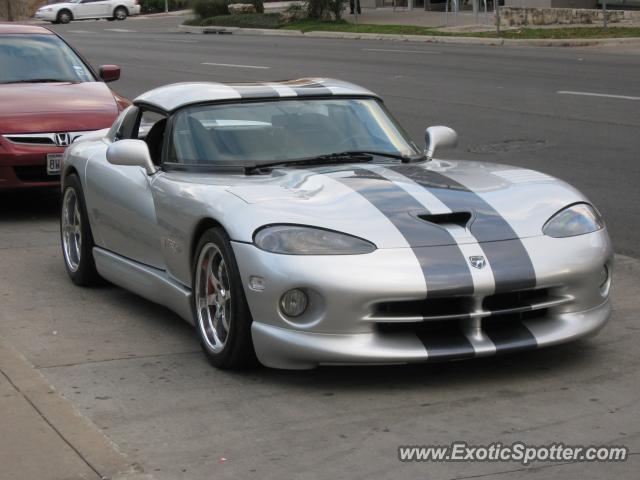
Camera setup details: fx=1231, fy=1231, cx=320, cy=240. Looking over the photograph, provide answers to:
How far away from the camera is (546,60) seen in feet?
76.6

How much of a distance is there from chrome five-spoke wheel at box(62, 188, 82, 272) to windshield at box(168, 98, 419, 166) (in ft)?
4.51

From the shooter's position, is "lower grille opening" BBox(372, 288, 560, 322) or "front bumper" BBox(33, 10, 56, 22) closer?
"lower grille opening" BBox(372, 288, 560, 322)

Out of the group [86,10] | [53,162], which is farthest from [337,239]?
[86,10]

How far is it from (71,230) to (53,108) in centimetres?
266

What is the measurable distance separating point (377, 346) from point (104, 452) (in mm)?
1317

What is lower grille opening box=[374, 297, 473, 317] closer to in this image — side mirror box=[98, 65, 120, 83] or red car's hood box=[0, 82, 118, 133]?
red car's hood box=[0, 82, 118, 133]

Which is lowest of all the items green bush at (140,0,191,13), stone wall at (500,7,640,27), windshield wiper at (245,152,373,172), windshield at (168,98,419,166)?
green bush at (140,0,191,13)

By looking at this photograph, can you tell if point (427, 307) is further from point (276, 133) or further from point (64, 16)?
point (64, 16)

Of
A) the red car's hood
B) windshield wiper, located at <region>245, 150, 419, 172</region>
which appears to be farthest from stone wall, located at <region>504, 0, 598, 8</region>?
windshield wiper, located at <region>245, 150, 419, 172</region>

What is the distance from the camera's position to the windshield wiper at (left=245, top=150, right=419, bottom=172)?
6531mm

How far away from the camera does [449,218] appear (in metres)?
5.73

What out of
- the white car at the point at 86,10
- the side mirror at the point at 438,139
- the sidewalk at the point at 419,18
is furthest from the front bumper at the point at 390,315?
the white car at the point at 86,10

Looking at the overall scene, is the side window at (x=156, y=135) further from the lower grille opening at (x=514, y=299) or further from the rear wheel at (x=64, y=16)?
the rear wheel at (x=64, y=16)

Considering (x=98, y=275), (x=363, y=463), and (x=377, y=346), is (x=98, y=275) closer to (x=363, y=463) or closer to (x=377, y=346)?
(x=377, y=346)
